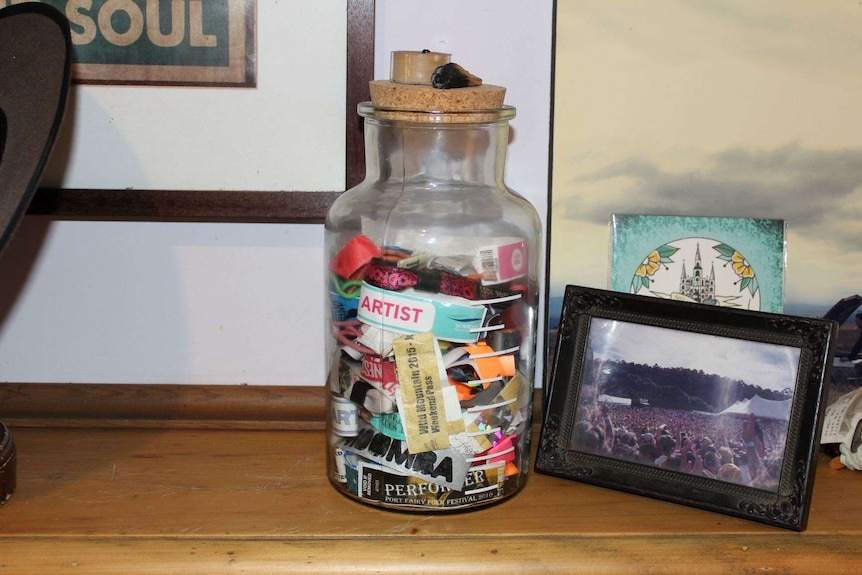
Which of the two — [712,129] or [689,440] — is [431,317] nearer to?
[689,440]

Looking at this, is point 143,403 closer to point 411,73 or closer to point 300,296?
point 300,296

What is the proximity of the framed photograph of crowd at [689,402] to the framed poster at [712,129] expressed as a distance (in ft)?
0.34

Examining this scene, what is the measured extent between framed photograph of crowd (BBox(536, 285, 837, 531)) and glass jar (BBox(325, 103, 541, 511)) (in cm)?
4

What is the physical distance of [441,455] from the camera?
0.63 m

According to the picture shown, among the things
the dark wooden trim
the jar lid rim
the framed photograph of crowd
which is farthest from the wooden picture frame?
the framed photograph of crowd

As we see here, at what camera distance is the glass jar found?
0.62 metres

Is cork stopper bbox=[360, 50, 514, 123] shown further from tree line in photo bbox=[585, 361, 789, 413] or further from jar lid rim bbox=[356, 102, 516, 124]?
tree line in photo bbox=[585, 361, 789, 413]

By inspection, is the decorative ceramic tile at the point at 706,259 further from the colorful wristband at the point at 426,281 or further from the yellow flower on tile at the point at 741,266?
the colorful wristband at the point at 426,281

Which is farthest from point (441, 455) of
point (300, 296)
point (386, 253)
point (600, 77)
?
point (600, 77)

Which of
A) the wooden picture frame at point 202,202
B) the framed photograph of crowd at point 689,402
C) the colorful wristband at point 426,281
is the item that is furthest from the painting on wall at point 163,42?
the framed photograph of crowd at point 689,402

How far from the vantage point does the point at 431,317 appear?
612 mm

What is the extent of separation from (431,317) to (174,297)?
31 centimetres

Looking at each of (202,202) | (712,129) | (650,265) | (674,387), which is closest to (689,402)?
(674,387)

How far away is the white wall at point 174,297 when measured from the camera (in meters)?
0.80
